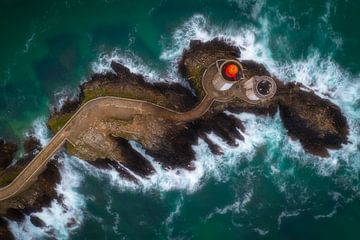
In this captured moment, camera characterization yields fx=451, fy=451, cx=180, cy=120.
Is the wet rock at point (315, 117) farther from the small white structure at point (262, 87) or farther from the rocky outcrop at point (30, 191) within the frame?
the rocky outcrop at point (30, 191)

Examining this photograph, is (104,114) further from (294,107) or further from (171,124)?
(294,107)

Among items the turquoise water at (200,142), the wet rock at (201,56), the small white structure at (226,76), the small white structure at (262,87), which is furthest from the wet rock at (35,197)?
the small white structure at (262,87)

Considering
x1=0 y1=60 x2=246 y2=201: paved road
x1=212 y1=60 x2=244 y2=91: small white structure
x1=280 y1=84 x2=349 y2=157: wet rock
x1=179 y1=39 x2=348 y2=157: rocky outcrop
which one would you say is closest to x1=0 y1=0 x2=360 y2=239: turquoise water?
x1=179 y1=39 x2=348 y2=157: rocky outcrop

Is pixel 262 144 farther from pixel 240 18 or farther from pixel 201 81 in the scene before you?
pixel 240 18

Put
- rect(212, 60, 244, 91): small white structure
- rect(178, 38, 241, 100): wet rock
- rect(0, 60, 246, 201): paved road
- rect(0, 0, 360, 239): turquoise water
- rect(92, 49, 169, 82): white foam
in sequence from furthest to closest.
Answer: rect(92, 49, 169, 82): white foam < rect(0, 0, 360, 239): turquoise water < rect(178, 38, 241, 100): wet rock < rect(0, 60, 246, 201): paved road < rect(212, 60, 244, 91): small white structure

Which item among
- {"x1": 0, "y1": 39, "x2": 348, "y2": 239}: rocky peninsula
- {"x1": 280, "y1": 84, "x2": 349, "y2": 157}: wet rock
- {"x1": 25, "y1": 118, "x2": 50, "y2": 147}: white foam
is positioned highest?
{"x1": 280, "y1": 84, "x2": 349, "y2": 157}: wet rock

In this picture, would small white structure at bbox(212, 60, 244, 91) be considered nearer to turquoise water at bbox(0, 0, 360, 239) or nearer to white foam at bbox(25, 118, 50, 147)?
turquoise water at bbox(0, 0, 360, 239)

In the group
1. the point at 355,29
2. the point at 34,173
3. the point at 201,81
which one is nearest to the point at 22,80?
the point at 34,173
